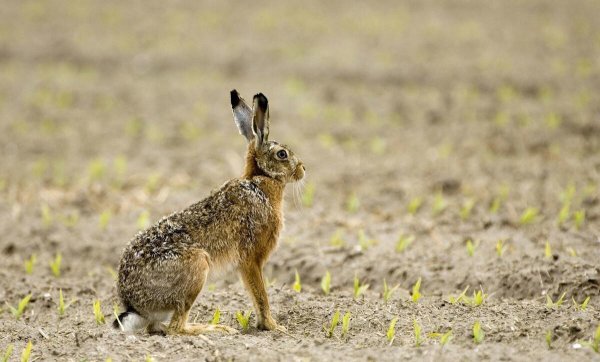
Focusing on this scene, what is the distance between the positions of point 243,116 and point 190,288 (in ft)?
4.99

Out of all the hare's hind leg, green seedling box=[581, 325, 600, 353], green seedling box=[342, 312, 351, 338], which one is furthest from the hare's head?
green seedling box=[581, 325, 600, 353]

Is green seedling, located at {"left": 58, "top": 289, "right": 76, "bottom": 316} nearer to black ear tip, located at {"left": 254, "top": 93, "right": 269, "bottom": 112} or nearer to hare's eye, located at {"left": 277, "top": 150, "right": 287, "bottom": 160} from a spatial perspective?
hare's eye, located at {"left": 277, "top": 150, "right": 287, "bottom": 160}

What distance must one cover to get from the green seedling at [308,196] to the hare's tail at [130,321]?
166 inches

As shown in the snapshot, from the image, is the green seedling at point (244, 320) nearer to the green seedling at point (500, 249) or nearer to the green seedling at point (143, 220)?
the green seedling at point (500, 249)

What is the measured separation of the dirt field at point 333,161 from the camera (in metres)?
5.53

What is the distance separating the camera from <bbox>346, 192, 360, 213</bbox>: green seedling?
8977mm

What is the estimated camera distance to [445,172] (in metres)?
10.2

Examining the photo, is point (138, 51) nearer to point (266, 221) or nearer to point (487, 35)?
Result: point (487, 35)

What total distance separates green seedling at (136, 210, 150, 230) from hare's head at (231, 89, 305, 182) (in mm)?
2717

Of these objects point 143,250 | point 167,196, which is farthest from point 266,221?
point 167,196

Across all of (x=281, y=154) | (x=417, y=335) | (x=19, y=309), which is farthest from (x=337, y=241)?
(x=19, y=309)

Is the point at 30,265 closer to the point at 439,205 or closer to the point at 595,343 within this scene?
the point at 439,205

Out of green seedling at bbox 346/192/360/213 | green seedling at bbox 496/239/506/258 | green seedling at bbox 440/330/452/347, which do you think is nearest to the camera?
green seedling at bbox 440/330/452/347

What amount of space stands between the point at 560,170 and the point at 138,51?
9987mm
